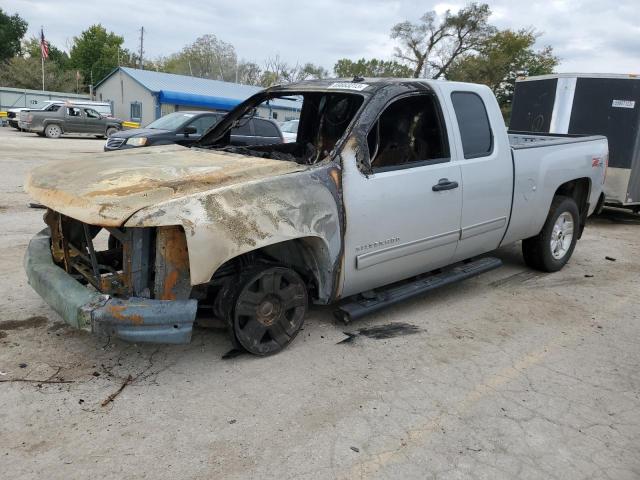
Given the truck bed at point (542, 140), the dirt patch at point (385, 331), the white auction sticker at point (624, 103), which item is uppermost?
the white auction sticker at point (624, 103)

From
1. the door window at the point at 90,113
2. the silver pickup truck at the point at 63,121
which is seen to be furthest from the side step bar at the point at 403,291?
the door window at the point at 90,113

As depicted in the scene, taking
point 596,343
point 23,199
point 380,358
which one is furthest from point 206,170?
point 23,199

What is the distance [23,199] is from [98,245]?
3.84 meters

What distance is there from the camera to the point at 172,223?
9.27ft

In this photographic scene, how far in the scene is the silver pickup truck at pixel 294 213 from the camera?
3012 mm

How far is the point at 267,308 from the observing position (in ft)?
11.7

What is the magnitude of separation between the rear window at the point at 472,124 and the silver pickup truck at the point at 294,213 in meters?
0.02

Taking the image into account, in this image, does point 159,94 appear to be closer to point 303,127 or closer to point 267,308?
point 303,127

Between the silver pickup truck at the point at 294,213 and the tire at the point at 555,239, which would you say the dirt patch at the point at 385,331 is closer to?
the silver pickup truck at the point at 294,213

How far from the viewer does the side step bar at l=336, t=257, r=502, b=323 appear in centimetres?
398

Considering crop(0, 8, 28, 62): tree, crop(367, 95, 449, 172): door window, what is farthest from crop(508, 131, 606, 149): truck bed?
crop(0, 8, 28, 62): tree

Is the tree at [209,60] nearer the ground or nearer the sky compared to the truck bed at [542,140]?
nearer the sky

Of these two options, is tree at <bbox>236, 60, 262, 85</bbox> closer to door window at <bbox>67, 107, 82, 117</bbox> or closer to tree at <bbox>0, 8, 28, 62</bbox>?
tree at <bbox>0, 8, 28, 62</bbox>

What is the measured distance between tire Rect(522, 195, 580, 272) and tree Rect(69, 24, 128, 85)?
67.2 metres
